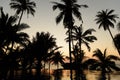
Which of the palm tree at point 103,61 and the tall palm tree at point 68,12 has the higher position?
the tall palm tree at point 68,12

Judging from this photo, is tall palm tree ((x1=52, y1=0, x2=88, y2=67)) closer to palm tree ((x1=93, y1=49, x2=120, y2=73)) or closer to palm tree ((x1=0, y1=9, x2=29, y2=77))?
palm tree ((x1=0, y1=9, x2=29, y2=77))

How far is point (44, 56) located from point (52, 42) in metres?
3.84

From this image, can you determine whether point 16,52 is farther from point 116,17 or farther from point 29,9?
point 116,17

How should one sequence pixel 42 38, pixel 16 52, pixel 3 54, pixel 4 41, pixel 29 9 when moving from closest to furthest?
pixel 4 41 → pixel 3 54 → pixel 16 52 → pixel 29 9 → pixel 42 38

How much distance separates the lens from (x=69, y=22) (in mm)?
43938

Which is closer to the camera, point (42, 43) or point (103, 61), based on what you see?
point (42, 43)

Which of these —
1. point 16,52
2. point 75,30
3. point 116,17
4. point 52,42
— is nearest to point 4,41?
point 16,52

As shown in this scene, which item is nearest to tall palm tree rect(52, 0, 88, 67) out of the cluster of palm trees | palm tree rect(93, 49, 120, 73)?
the cluster of palm trees

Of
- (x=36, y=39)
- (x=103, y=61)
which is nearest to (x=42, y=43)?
(x=36, y=39)

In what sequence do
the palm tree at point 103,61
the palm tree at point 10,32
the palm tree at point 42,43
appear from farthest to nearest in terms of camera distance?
the palm tree at point 103,61, the palm tree at point 42,43, the palm tree at point 10,32

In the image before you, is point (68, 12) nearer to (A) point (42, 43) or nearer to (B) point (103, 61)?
(A) point (42, 43)

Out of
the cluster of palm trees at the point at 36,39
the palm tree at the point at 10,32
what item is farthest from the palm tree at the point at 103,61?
the palm tree at the point at 10,32

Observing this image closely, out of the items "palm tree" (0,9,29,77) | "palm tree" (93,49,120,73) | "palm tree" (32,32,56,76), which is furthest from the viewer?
"palm tree" (93,49,120,73)

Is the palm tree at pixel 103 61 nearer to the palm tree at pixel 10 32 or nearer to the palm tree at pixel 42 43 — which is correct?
the palm tree at pixel 42 43
